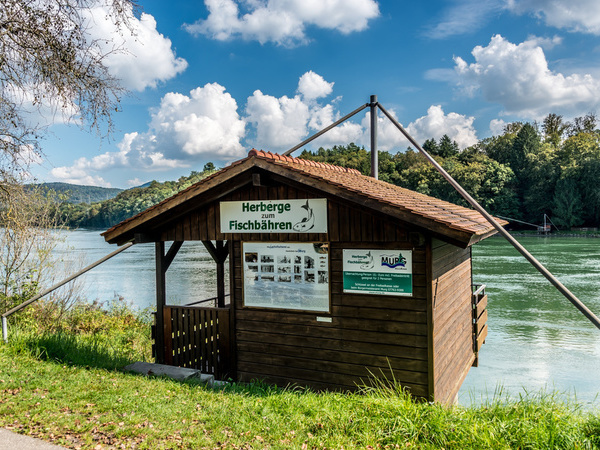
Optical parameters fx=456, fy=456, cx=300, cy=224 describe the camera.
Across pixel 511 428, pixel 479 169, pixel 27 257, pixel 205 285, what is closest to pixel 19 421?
pixel 511 428

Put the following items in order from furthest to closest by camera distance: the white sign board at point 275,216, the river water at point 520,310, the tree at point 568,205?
the tree at point 568,205 < the river water at point 520,310 < the white sign board at point 275,216

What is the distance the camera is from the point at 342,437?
13.8 ft

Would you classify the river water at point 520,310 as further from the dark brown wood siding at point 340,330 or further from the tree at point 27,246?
the dark brown wood siding at point 340,330

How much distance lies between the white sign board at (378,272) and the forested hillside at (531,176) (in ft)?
180

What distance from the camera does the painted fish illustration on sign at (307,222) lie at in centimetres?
638

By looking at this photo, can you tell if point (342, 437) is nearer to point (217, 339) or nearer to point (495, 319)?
point (217, 339)

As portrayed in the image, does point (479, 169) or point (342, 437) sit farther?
point (479, 169)

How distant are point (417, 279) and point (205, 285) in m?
17.7

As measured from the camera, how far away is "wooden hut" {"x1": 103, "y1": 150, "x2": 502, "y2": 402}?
5.79 meters

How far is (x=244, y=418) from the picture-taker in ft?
15.3

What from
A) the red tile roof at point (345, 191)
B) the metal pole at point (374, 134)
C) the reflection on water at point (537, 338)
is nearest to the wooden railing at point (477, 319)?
the reflection on water at point (537, 338)

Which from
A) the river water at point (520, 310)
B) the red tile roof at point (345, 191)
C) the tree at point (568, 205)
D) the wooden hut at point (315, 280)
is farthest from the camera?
the tree at point (568, 205)

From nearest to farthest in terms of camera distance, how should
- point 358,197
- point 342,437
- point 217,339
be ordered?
point 342,437
point 358,197
point 217,339

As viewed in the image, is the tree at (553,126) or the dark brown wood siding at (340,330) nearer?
the dark brown wood siding at (340,330)
